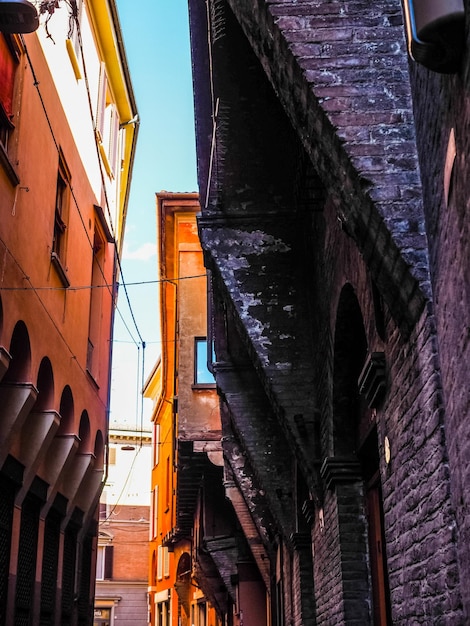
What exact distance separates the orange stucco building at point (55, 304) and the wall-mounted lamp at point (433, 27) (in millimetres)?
6461

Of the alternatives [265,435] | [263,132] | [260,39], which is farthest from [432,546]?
[265,435]

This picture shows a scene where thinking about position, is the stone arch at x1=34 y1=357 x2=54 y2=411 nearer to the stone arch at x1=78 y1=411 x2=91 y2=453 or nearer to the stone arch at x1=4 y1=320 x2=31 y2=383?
the stone arch at x1=4 y1=320 x2=31 y2=383

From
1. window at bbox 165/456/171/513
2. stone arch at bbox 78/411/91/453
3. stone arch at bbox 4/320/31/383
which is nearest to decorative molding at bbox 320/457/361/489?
stone arch at bbox 4/320/31/383

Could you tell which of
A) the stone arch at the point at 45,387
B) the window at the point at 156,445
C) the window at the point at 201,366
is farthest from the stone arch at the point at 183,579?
the stone arch at the point at 45,387

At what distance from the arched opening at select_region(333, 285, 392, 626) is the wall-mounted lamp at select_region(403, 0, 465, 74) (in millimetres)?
3262

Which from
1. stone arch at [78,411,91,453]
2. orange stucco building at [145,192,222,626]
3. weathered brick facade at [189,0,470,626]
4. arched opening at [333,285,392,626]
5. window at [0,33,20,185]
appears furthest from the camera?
orange stucco building at [145,192,222,626]

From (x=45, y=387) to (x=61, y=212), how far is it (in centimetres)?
275

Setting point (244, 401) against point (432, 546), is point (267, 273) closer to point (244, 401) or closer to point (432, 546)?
point (244, 401)

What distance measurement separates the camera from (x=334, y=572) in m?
7.04

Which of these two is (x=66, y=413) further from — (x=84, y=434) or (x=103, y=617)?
(x=103, y=617)

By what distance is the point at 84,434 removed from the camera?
541 inches

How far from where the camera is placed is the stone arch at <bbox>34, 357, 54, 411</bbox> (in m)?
10.9

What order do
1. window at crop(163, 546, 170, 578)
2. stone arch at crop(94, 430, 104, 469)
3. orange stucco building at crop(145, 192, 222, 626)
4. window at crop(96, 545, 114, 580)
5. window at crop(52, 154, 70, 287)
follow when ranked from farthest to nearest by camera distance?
window at crop(96, 545, 114, 580)
window at crop(163, 546, 170, 578)
orange stucco building at crop(145, 192, 222, 626)
stone arch at crop(94, 430, 104, 469)
window at crop(52, 154, 70, 287)

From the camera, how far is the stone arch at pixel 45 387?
10945 millimetres
